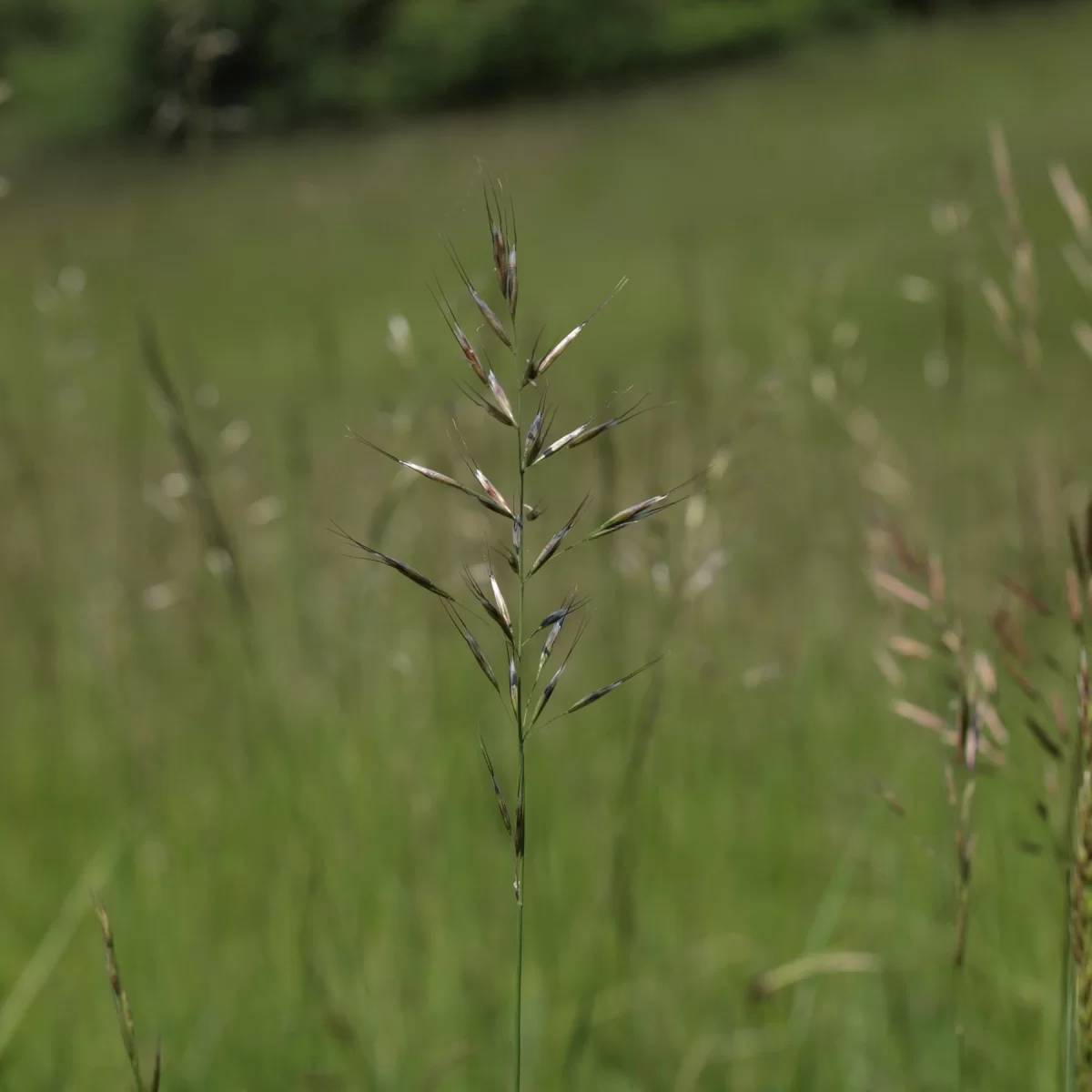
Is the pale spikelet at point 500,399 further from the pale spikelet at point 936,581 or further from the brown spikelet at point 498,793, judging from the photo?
the pale spikelet at point 936,581

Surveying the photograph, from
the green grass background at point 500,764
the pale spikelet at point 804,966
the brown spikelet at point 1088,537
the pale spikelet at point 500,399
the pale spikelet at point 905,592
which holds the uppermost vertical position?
the pale spikelet at point 500,399

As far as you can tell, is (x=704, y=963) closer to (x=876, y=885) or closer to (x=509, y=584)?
(x=876, y=885)

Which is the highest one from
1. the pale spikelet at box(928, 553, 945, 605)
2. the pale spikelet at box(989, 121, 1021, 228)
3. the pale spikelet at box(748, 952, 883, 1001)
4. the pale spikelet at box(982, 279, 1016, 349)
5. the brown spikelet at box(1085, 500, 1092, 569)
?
the pale spikelet at box(989, 121, 1021, 228)

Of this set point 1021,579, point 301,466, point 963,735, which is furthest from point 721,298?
point 963,735

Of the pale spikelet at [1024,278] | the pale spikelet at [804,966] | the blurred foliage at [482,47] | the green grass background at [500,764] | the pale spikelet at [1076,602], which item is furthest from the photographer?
the blurred foliage at [482,47]

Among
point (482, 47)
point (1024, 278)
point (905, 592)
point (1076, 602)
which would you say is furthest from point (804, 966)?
point (482, 47)

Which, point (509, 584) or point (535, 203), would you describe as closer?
point (509, 584)

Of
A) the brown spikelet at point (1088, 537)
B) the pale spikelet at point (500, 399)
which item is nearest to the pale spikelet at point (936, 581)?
the brown spikelet at point (1088, 537)

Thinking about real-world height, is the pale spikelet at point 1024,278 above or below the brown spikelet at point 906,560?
above

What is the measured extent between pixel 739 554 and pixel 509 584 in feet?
2.93

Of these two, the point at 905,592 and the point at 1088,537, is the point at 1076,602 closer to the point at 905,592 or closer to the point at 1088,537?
the point at 1088,537

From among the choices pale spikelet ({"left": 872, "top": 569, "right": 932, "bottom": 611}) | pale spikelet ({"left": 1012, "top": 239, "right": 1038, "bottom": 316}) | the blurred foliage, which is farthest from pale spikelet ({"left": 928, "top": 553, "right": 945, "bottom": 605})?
the blurred foliage

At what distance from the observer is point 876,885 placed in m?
1.75

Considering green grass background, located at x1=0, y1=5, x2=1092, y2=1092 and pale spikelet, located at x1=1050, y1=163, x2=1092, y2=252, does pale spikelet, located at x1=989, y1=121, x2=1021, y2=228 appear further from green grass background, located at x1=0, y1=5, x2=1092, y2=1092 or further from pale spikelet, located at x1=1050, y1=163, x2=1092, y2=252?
green grass background, located at x1=0, y1=5, x2=1092, y2=1092
